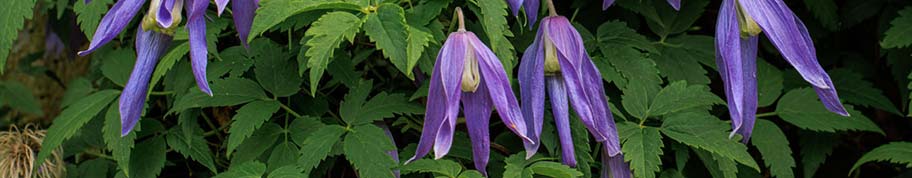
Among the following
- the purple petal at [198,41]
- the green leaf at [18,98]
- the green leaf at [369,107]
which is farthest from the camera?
the green leaf at [18,98]

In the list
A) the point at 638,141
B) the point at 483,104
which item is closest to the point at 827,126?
the point at 638,141

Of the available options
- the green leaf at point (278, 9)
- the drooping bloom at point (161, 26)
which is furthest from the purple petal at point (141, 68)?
the green leaf at point (278, 9)

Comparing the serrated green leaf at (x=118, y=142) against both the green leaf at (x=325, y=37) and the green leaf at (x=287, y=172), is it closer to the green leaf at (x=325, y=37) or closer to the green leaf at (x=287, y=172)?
the green leaf at (x=287, y=172)

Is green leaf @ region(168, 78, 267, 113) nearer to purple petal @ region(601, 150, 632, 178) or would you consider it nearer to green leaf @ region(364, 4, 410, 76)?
green leaf @ region(364, 4, 410, 76)

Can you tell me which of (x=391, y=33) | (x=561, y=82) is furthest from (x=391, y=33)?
(x=561, y=82)

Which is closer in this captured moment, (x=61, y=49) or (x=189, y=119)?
(x=189, y=119)

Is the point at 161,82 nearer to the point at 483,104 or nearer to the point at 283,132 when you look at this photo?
the point at 283,132

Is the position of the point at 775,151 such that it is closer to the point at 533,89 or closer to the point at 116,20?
the point at 533,89
